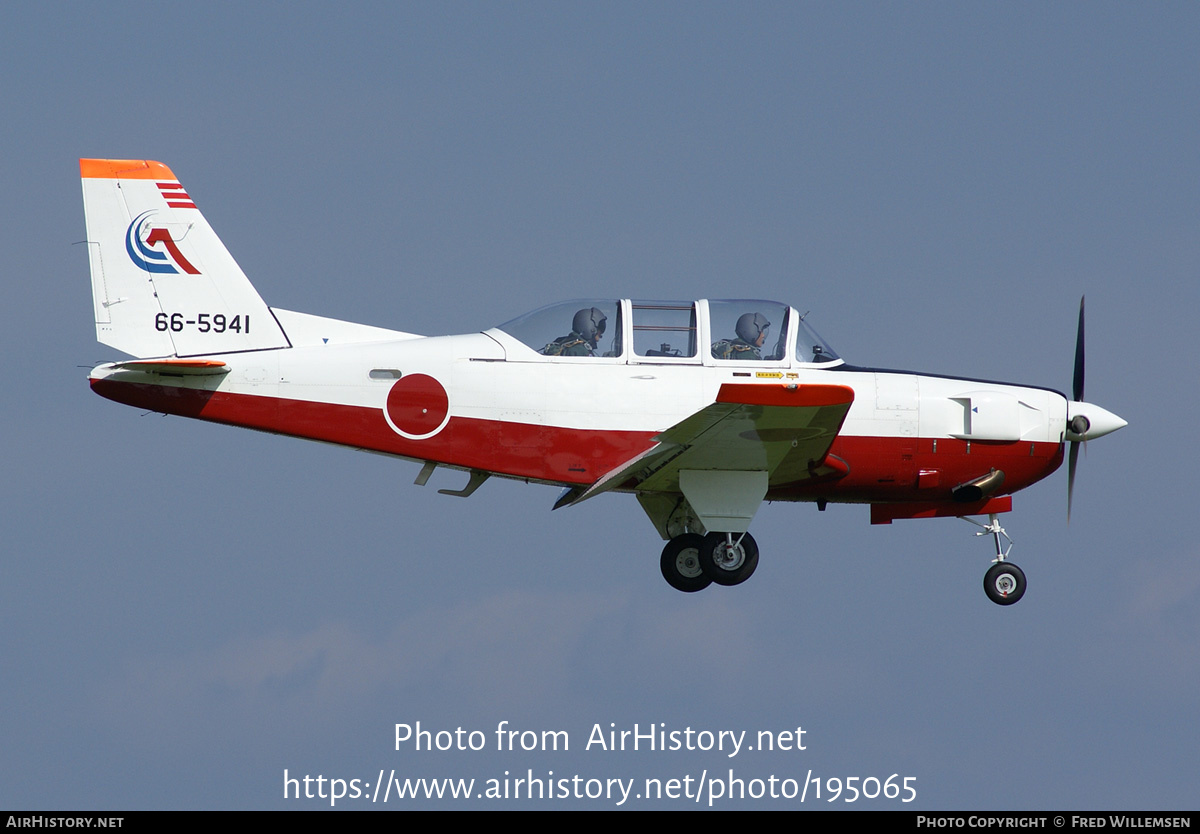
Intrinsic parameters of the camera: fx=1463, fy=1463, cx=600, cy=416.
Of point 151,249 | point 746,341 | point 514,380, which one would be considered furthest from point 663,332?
point 151,249

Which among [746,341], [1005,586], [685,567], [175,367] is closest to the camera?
[175,367]

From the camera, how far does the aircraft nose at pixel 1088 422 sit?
18.3 m

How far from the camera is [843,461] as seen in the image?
1772 centimetres

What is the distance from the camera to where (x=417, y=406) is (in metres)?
17.0

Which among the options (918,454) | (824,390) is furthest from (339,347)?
(918,454)

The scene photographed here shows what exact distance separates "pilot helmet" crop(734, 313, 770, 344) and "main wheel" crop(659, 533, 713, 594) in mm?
2583

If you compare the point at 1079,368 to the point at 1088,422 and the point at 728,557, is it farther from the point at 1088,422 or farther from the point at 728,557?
the point at 728,557

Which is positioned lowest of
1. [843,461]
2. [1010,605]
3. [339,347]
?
[1010,605]

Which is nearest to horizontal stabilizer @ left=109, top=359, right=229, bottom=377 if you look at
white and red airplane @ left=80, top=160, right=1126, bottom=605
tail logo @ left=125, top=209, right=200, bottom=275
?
white and red airplane @ left=80, top=160, right=1126, bottom=605

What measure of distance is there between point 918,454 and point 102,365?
9.68 m

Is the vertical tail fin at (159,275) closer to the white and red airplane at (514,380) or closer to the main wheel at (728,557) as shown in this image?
the white and red airplane at (514,380)

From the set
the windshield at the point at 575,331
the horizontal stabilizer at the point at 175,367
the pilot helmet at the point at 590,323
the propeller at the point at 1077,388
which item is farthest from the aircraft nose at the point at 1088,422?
the horizontal stabilizer at the point at 175,367

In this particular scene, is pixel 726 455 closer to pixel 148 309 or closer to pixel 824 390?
pixel 824 390

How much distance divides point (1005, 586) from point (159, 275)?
1107 centimetres
